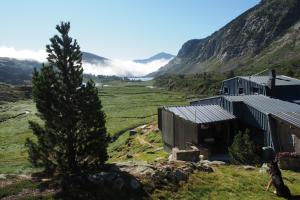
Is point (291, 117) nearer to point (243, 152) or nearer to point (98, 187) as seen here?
point (243, 152)

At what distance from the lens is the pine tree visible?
2397 cm

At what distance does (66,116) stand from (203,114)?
76.0 feet

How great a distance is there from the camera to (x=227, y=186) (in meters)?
24.0

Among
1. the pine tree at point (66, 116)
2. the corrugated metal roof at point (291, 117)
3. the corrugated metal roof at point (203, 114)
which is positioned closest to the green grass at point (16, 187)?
the pine tree at point (66, 116)

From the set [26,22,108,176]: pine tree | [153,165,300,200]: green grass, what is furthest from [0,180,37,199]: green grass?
[153,165,300,200]: green grass

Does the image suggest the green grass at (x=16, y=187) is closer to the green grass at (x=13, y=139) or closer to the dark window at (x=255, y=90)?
the green grass at (x=13, y=139)

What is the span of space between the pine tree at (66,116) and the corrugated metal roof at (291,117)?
1883cm

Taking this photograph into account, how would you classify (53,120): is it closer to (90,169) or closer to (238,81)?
(90,169)

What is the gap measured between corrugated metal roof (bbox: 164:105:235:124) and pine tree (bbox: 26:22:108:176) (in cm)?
1924

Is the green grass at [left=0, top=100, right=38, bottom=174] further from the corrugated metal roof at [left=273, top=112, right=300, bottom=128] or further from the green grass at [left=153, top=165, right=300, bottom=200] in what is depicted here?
the corrugated metal roof at [left=273, top=112, right=300, bottom=128]

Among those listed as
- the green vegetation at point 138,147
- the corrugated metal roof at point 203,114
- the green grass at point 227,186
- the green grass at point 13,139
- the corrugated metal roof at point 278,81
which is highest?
the corrugated metal roof at point 278,81

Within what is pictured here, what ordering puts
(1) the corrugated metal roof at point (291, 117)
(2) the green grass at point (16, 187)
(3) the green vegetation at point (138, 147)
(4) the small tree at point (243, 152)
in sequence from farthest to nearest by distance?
1. (3) the green vegetation at point (138, 147)
2. (1) the corrugated metal roof at point (291, 117)
3. (4) the small tree at point (243, 152)
4. (2) the green grass at point (16, 187)

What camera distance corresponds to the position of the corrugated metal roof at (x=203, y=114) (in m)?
42.7

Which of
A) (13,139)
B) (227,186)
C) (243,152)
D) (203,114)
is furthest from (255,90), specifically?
(13,139)
